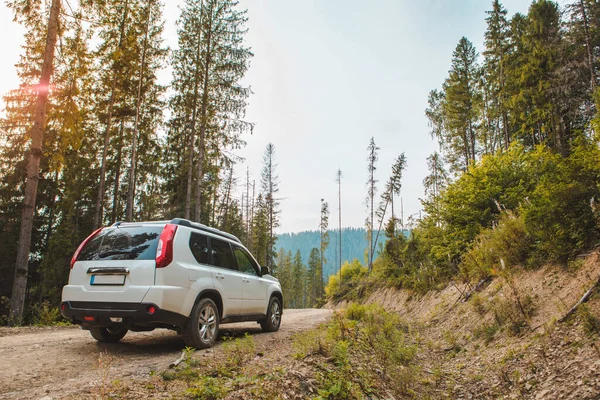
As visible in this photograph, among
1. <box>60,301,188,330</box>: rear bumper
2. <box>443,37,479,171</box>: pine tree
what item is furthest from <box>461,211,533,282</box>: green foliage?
<box>443,37,479,171</box>: pine tree

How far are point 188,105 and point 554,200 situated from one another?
55.0 feet

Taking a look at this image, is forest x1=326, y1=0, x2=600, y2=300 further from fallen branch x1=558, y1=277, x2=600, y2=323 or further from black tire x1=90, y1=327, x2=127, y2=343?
black tire x1=90, y1=327, x2=127, y2=343

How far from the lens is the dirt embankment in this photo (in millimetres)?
4078

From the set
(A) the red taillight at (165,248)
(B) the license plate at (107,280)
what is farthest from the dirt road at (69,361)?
(A) the red taillight at (165,248)

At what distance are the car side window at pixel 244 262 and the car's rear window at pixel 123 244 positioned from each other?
207 centimetres

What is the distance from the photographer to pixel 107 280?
5.05 metres

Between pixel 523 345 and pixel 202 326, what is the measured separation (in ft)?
16.0

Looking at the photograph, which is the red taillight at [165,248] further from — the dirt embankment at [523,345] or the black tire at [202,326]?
the dirt embankment at [523,345]

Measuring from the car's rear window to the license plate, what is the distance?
0.27m

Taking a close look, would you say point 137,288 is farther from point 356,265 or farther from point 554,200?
point 356,265

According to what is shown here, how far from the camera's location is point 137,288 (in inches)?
191

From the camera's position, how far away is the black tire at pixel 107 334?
19.1ft

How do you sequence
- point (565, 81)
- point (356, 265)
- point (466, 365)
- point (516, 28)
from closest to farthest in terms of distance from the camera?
point (466, 365)
point (565, 81)
point (516, 28)
point (356, 265)

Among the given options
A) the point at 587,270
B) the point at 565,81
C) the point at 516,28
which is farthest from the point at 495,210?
the point at 516,28
